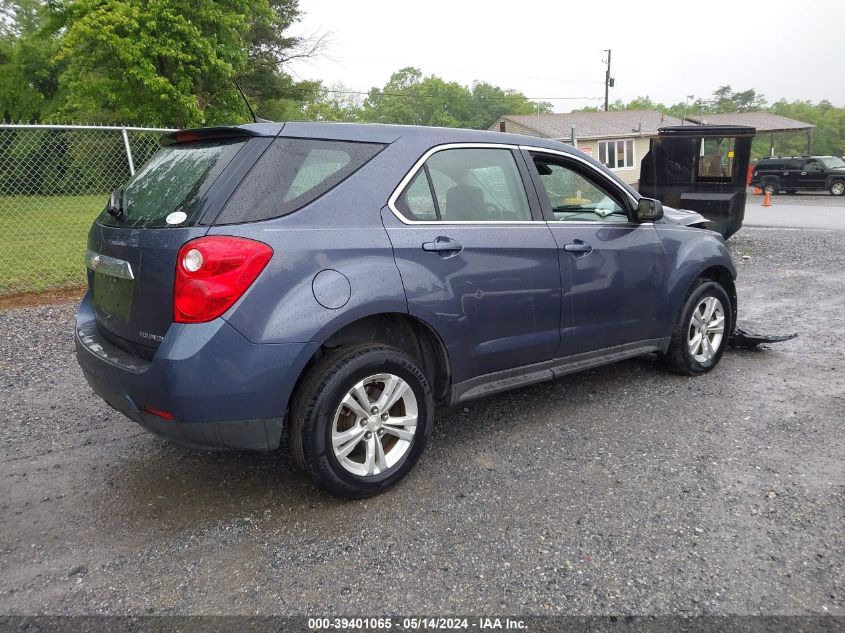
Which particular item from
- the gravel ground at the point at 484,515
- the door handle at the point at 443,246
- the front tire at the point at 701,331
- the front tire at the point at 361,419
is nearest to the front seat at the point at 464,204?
the door handle at the point at 443,246

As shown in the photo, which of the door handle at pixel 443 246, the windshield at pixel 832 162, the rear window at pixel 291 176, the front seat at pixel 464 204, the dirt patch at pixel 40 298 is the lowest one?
the dirt patch at pixel 40 298

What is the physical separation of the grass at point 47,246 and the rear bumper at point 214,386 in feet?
21.1

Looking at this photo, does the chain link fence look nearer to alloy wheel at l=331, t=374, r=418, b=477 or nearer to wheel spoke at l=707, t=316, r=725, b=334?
alloy wheel at l=331, t=374, r=418, b=477

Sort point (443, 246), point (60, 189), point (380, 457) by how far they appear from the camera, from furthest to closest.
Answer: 1. point (60, 189)
2. point (443, 246)
3. point (380, 457)

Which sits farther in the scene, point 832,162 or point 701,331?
point 832,162

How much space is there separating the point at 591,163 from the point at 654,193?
933 centimetres

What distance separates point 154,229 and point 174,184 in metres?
0.31

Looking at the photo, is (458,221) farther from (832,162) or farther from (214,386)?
(832,162)

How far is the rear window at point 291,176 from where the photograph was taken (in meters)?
2.86

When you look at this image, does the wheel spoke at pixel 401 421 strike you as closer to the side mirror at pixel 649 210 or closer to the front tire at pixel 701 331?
the side mirror at pixel 649 210

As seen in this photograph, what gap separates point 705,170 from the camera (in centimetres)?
1240

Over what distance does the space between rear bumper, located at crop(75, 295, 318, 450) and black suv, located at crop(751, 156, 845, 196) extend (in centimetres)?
3152

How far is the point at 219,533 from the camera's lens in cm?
291

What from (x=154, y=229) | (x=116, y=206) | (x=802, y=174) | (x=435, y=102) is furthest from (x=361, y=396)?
(x=435, y=102)
